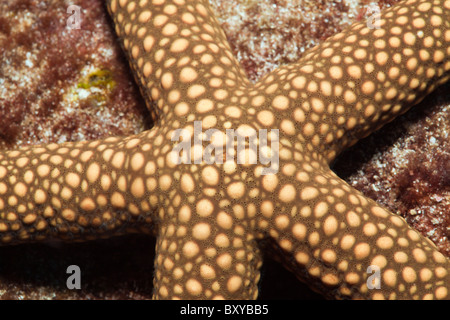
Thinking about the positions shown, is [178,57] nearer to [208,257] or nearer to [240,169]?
[240,169]

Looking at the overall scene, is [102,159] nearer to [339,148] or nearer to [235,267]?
[235,267]

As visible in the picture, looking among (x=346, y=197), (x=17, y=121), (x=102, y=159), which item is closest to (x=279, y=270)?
(x=346, y=197)

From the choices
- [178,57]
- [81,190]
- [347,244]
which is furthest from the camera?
[178,57]

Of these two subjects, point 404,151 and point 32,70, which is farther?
point 32,70

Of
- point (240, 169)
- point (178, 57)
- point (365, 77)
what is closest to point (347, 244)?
point (240, 169)
